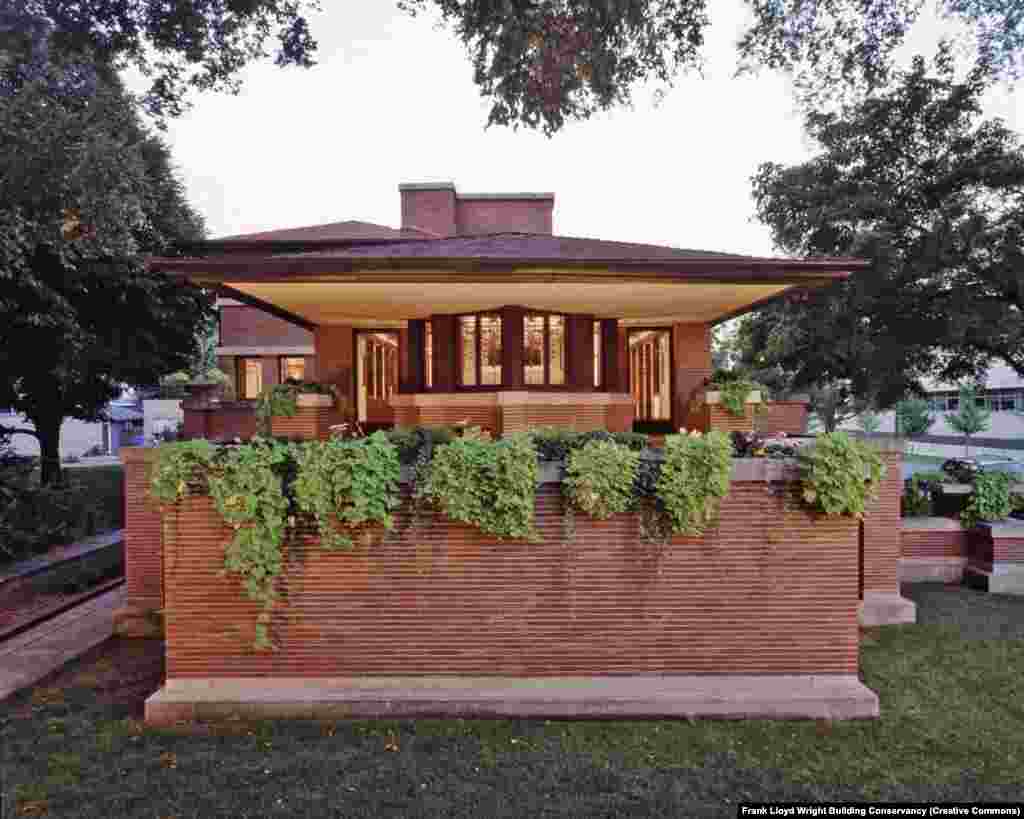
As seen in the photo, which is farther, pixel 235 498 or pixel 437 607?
pixel 437 607

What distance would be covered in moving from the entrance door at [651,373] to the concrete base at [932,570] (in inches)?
196

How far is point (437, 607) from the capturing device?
5.66 m

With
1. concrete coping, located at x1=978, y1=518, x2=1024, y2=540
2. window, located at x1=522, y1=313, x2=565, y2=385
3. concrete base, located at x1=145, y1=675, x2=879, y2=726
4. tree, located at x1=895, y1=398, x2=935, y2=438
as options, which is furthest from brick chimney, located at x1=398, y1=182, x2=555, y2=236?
tree, located at x1=895, y1=398, x2=935, y2=438

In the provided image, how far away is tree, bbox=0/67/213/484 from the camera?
10352mm

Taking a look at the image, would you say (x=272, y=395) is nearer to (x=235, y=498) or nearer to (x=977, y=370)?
(x=235, y=498)

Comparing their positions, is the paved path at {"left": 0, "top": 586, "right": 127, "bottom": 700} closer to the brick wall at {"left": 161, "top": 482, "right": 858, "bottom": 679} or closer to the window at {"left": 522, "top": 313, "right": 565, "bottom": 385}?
the brick wall at {"left": 161, "top": 482, "right": 858, "bottom": 679}

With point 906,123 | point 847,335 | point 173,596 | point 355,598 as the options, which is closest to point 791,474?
point 355,598

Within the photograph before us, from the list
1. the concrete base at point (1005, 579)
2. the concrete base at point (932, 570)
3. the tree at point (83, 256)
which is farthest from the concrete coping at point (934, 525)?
the tree at point (83, 256)

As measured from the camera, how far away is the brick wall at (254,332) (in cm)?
1847

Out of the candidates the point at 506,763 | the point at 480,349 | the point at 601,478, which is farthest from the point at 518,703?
the point at 480,349

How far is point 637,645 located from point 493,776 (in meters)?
1.89

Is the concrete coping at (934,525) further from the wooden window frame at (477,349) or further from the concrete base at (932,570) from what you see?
the wooden window frame at (477,349)

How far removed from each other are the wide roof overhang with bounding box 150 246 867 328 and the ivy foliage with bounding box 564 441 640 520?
269 centimetres

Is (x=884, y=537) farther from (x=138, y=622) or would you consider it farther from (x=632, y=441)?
(x=138, y=622)
